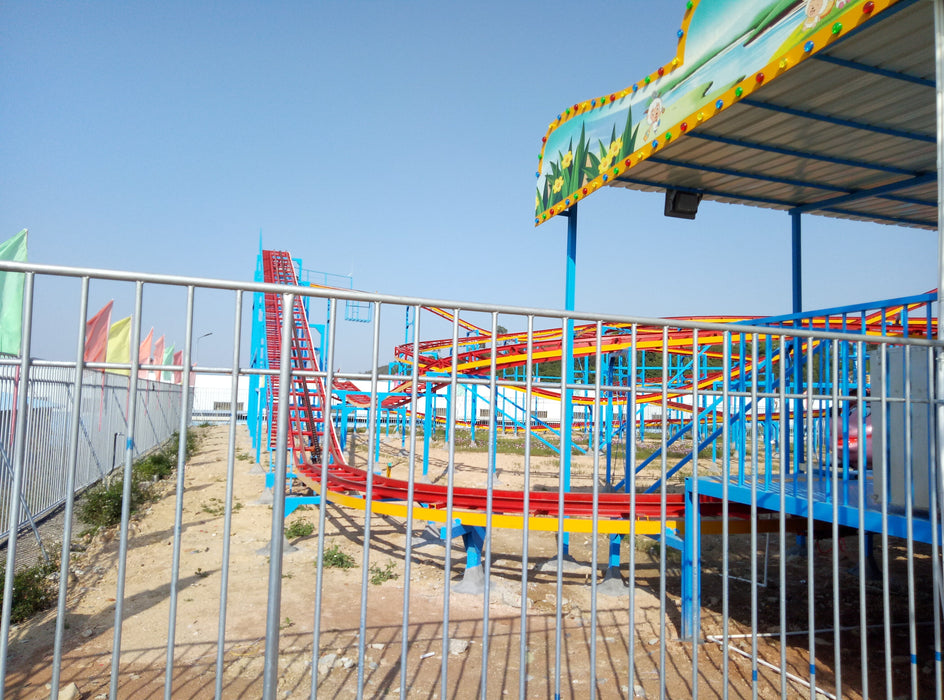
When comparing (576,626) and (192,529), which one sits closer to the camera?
(576,626)

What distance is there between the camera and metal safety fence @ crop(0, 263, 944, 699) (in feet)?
8.71

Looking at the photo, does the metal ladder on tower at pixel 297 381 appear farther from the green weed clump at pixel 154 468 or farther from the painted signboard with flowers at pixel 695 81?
the painted signboard with flowers at pixel 695 81

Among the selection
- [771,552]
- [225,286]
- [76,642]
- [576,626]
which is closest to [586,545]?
[771,552]

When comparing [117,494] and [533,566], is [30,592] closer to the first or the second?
[117,494]

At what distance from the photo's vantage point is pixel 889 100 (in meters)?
4.80

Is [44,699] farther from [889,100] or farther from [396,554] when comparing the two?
[889,100]

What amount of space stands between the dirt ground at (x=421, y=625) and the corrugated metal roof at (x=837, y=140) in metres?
3.34

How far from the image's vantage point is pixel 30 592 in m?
5.61

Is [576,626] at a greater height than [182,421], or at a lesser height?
lesser

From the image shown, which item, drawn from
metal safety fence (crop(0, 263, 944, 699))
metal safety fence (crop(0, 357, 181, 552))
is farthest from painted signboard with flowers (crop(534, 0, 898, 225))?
metal safety fence (crop(0, 357, 181, 552))

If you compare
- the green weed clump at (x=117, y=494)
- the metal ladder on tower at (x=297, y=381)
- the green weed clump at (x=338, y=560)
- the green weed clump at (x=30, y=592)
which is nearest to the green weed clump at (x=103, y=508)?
the green weed clump at (x=117, y=494)

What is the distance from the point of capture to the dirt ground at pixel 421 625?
14.0ft

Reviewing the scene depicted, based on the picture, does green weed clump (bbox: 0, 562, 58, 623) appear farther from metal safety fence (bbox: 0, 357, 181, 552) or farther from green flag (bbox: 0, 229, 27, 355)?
green flag (bbox: 0, 229, 27, 355)

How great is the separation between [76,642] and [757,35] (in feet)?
21.3
